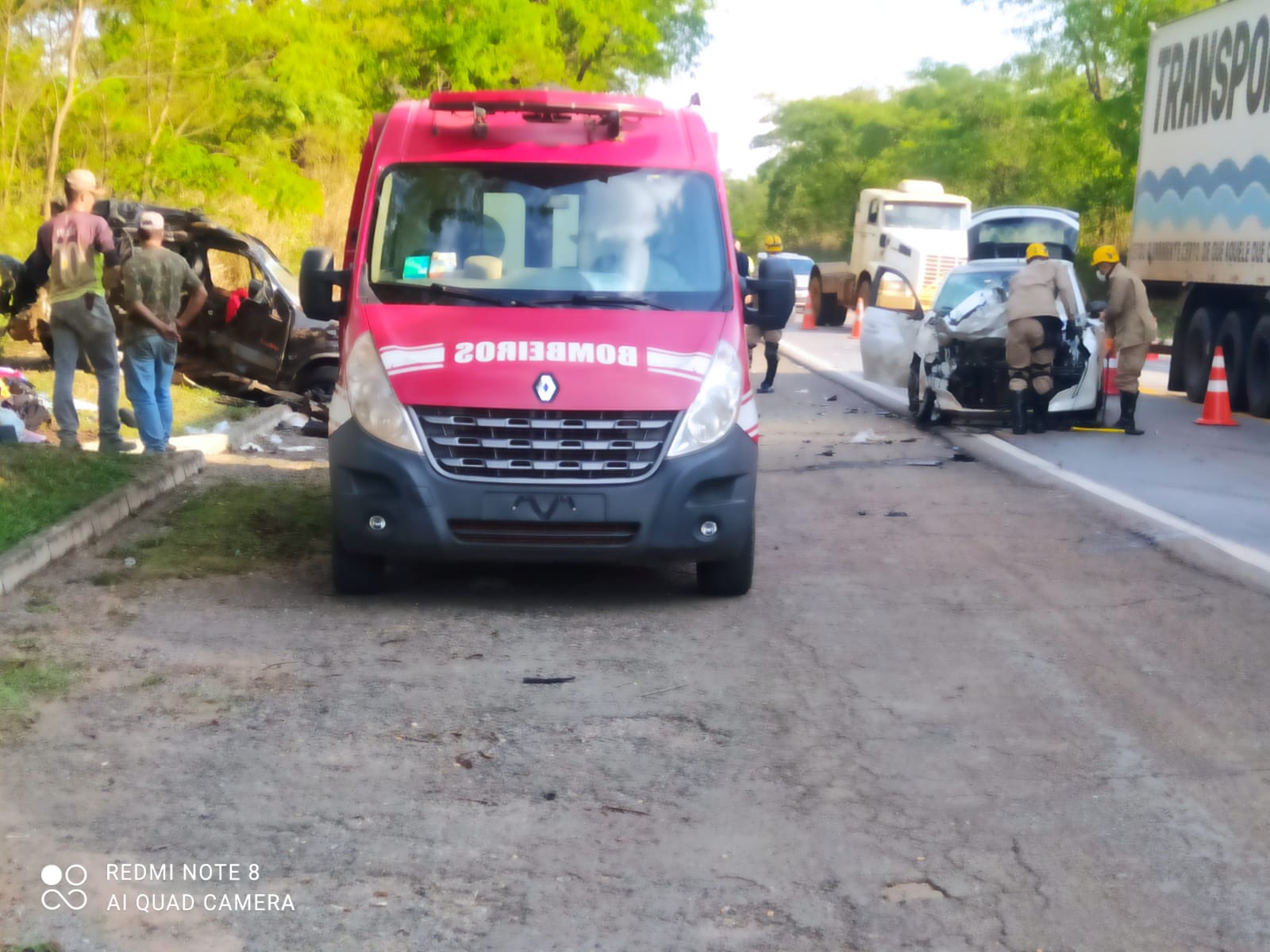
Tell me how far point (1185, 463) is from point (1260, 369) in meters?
4.39

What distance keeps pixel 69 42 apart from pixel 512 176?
12.7 m

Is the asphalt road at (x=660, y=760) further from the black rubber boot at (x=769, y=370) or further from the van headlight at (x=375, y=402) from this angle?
the black rubber boot at (x=769, y=370)

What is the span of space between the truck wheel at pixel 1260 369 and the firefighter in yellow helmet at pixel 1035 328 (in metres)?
3.16

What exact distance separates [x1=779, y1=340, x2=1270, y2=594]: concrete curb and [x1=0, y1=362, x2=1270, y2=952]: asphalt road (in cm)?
35

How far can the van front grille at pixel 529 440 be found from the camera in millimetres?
7199

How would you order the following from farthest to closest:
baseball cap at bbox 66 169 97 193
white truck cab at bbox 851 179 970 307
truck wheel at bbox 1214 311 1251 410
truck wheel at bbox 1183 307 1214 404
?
white truck cab at bbox 851 179 970 307, truck wheel at bbox 1183 307 1214 404, truck wheel at bbox 1214 311 1251 410, baseball cap at bbox 66 169 97 193

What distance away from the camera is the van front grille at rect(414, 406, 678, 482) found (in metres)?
7.20

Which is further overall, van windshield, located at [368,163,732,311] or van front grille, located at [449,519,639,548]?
van windshield, located at [368,163,732,311]

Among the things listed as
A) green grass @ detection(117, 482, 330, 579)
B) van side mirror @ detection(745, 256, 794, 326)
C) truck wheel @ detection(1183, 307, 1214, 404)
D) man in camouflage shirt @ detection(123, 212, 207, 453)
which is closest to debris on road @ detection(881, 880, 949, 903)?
van side mirror @ detection(745, 256, 794, 326)

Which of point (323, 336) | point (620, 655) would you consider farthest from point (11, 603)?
point (323, 336)

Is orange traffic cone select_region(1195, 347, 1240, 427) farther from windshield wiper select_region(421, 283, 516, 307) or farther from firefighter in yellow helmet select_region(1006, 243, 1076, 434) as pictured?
windshield wiper select_region(421, 283, 516, 307)

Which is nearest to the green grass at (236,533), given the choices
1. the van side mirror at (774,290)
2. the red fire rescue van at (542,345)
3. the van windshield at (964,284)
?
the red fire rescue van at (542,345)

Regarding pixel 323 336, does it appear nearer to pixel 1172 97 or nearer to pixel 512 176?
pixel 512 176

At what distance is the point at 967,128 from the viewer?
55156mm
